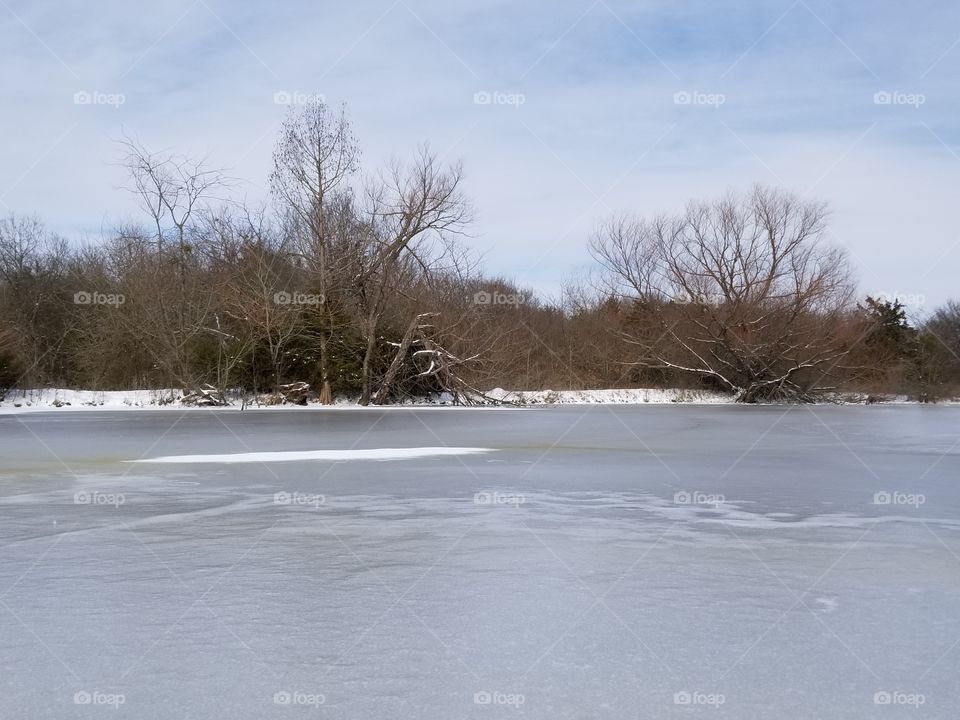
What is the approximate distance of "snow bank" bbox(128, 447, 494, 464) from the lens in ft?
42.7

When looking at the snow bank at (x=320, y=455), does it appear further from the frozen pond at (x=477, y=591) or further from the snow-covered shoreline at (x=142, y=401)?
the snow-covered shoreline at (x=142, y=401)

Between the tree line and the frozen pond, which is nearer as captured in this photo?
the frozen pond

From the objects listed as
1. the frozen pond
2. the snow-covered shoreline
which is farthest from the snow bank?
the snow-covered shoreline

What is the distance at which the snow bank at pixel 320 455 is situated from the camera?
13.0m

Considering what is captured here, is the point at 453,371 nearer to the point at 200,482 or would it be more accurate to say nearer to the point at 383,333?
the point at 383,333

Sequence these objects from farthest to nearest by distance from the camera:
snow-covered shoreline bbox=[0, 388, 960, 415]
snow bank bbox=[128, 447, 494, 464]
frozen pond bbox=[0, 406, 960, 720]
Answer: snow-covered shoreline bbox=[0, 388, 960, 415] → snow bank bbox=[128, 447, 494, 464] → frozen pond bbox=[0, 406, 960, 720]

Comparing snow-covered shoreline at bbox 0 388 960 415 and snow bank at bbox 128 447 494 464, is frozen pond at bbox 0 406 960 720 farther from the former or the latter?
snow-covered shoreline at bbox 0 388 960 415

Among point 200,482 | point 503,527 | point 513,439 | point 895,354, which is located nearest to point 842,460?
point 513,439

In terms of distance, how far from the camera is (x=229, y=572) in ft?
19.7

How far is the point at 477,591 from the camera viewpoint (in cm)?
553

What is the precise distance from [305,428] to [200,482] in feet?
30.2

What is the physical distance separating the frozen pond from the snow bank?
66 centimetres

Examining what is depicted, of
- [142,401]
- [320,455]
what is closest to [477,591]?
[320,455]

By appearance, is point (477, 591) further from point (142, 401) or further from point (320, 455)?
point (142, 401)
